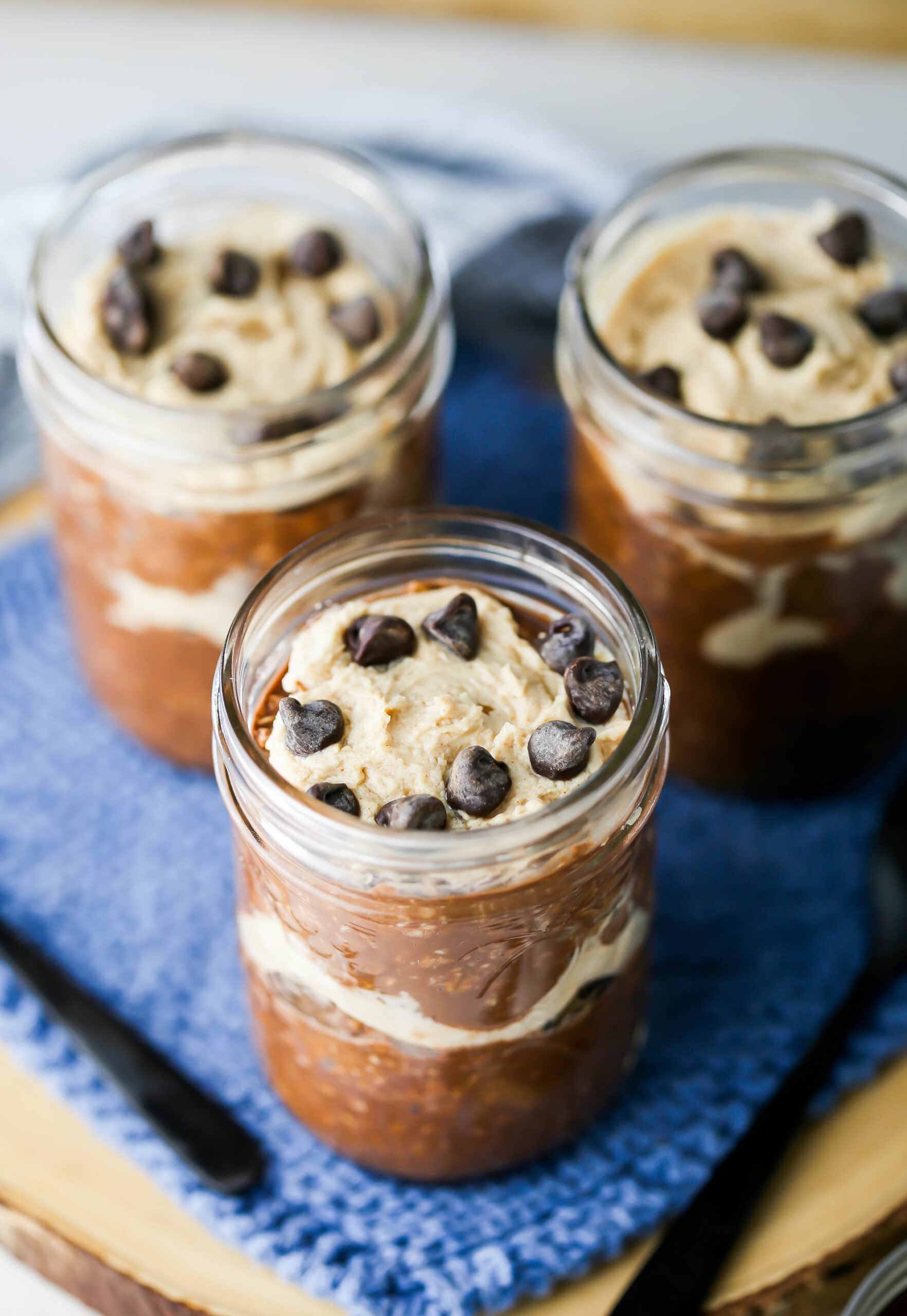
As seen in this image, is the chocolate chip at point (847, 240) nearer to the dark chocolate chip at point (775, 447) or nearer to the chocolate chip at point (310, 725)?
the dark chocolate chip at point (775, 447)

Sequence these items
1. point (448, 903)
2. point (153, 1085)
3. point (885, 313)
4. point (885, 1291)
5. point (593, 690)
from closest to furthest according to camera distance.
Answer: point (448, 903), point (593, 690), point (885, 1291), point (153, 1085), point (885, 313)

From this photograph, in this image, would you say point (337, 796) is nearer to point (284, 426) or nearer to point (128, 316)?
point (284, 426)

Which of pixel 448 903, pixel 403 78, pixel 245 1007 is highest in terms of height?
pixel 448 903

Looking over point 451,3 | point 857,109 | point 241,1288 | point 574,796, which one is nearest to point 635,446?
point 574,796

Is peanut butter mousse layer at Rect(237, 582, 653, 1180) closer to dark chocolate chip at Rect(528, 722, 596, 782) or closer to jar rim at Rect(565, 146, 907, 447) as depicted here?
dark chocolate chip at Rect(528, 722, 596, 782)

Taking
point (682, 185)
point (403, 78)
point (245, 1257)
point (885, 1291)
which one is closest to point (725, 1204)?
point (885, 1291)

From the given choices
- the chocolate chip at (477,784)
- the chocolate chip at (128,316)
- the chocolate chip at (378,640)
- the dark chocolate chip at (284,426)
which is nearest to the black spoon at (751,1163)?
the chocolate chip at (477,784)
